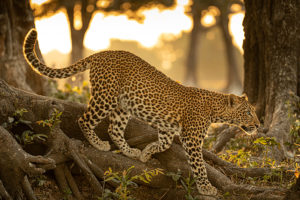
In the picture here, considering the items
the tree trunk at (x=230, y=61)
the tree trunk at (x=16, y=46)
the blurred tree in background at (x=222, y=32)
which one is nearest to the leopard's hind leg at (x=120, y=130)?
the tree trunk at (x=16, y=46)

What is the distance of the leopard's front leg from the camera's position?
637 centimetres

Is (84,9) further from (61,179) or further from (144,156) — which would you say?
(61,179)

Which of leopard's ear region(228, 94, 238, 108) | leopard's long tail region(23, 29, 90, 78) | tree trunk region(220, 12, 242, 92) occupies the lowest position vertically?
tree trunk region(220, 12, 242, 92)

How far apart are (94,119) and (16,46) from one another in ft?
16.3

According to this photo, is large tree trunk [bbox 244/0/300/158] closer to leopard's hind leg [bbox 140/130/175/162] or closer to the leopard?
the leopard

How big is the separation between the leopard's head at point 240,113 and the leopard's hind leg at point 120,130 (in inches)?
58.2

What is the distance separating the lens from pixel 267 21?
9.20m

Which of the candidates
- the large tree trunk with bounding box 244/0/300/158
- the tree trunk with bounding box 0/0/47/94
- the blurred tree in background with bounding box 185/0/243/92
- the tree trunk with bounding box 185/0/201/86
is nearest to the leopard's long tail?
the tree trunk with bounding box 0/0/47/94

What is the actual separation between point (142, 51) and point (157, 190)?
92.5m

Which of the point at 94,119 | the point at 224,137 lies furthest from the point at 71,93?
the point at 94,119

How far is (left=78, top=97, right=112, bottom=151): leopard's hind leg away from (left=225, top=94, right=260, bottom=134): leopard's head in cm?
180

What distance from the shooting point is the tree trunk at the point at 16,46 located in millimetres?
10617

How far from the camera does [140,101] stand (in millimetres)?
6750

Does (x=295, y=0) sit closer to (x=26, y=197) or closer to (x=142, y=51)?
(x=26, y=197)
